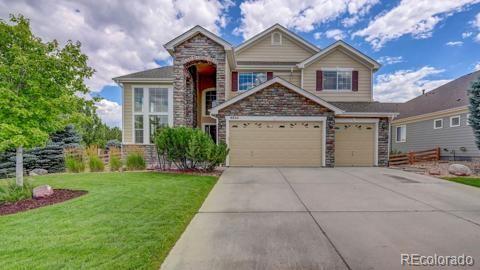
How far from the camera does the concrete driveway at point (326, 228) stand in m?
2.93

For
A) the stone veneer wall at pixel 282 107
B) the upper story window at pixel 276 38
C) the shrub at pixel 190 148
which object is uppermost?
the upper story window at pixel 276 38

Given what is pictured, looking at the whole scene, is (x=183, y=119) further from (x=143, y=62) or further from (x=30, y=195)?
(x=143, y=62)

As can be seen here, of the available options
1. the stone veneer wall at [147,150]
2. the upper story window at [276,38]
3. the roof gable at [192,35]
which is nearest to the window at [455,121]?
the upper story window at [276,38]

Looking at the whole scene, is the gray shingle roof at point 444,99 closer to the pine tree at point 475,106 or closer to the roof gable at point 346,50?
the pine tree at point 475,106

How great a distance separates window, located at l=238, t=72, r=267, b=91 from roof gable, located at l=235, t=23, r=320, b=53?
203cm

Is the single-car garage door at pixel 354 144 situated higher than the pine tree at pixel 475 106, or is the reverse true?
the pine tree at pixel 475 106

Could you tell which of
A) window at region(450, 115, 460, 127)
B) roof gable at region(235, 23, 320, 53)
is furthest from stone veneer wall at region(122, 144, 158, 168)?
window at region(450, 115, 460, 127)

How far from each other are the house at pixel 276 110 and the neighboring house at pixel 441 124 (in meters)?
5.27

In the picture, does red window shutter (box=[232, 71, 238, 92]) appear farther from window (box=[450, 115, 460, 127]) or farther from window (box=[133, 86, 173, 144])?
window (box=[450, 115, 460, 127])

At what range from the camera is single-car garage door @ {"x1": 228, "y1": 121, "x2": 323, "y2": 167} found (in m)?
11.9

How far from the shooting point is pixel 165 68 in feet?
55.2

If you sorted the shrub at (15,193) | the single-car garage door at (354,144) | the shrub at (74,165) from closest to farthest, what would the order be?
the shrub at (15,193), the shrub at (74,165), the single-car garage door at (354,144)

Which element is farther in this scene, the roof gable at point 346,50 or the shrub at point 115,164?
the roof gable at point 346,50

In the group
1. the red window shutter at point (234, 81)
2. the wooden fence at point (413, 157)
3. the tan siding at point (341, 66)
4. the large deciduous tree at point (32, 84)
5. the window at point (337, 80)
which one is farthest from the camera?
the red window shutter at point (234, 81)
